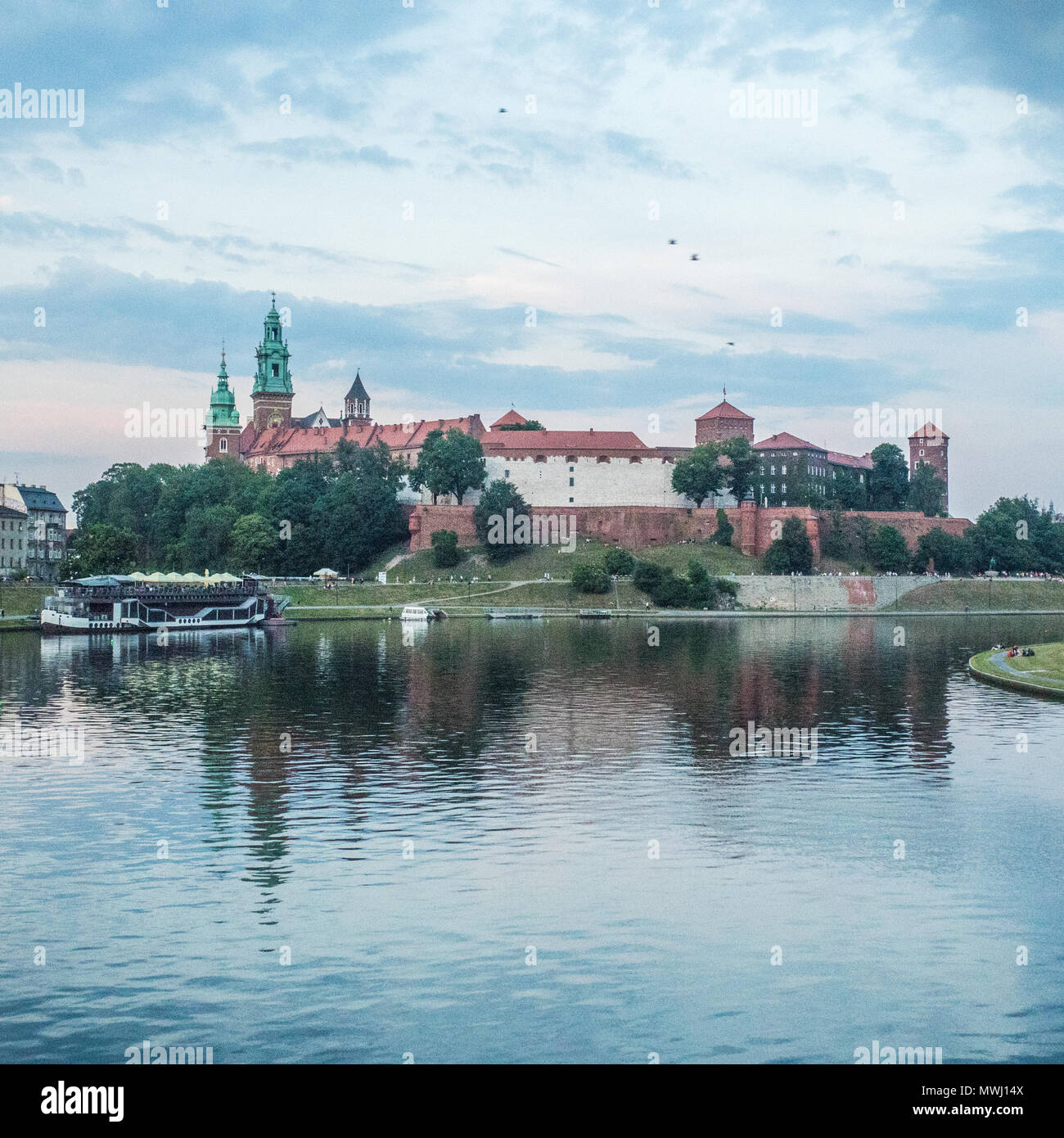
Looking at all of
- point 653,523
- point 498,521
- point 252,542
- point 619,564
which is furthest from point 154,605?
point 653,523

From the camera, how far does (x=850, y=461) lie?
142 meters

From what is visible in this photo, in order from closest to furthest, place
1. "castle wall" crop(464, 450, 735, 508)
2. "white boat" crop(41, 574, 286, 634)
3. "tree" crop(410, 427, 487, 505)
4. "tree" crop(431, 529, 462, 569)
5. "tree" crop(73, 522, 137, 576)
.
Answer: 1. "white boat" crop(41, 574, 286, 634)
2. "tree" crop(73, 522, 137, 576)
3. "tree" crop(431, 529, 462, 569)
4. "tree" crop(410, 427, 487, 505)
5. "castle wall" crop(464, 450, 735, 508)

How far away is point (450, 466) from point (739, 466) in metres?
25.1

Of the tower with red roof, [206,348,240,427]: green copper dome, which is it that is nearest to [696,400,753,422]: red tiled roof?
the tower with red roof

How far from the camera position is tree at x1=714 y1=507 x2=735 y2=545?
112312 millimetres

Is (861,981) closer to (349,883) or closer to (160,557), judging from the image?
(349,883)

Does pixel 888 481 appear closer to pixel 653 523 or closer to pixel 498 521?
pixel 653 523

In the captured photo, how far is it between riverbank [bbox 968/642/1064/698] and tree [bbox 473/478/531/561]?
188 ft

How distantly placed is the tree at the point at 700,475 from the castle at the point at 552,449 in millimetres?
3461

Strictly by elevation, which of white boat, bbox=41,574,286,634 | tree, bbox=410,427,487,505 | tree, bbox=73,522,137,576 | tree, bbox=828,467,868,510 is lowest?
white boat, bbox=41,574,286,634

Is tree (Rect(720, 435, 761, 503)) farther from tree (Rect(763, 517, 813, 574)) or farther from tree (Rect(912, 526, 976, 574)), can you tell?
tree (Rect(912, 526, 976, 574))

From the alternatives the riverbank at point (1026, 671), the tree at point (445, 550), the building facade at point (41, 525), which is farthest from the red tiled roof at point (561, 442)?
the riverbank at point (1026, 671)

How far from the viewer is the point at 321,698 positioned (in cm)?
3997

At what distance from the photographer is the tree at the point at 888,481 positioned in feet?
426
